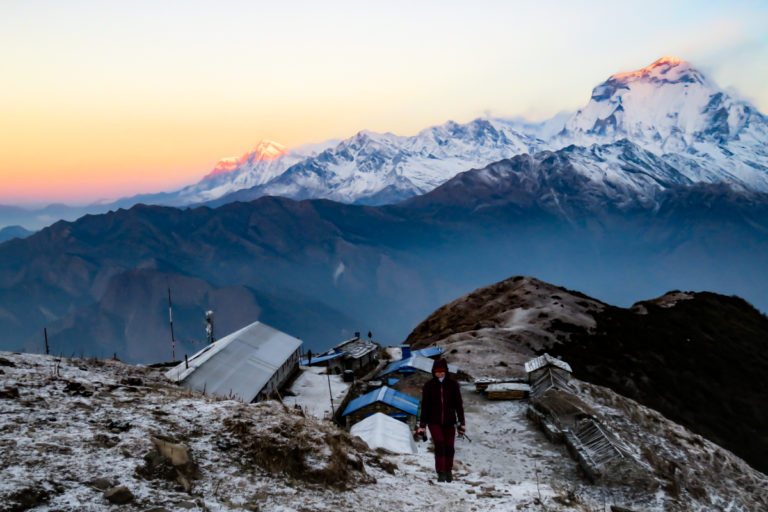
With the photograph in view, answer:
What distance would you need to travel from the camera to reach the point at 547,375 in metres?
29.6

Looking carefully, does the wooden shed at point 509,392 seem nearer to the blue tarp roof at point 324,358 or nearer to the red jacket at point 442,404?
the blue tarp roof at point 324,358

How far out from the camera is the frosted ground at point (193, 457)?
7281mm

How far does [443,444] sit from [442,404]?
1043 millimetres

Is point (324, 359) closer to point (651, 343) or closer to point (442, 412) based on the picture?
point (442, 412)

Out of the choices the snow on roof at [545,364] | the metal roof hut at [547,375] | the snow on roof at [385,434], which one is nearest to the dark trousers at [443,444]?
the snow on roof at [385,434]

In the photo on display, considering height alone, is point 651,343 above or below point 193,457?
below

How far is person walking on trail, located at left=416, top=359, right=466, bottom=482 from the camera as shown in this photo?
10977 mm

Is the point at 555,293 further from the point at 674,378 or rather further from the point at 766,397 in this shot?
the point at 766,397

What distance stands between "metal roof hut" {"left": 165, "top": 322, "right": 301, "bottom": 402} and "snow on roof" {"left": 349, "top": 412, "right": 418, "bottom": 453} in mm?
6899

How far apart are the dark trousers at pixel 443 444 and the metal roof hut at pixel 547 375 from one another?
733 inches

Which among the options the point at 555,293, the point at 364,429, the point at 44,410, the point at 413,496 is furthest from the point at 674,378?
the point at 44,410

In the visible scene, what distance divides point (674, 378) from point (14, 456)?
6067cm

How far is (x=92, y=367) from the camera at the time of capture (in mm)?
16688

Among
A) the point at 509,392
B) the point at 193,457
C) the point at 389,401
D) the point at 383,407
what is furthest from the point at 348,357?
the point at 193,457
